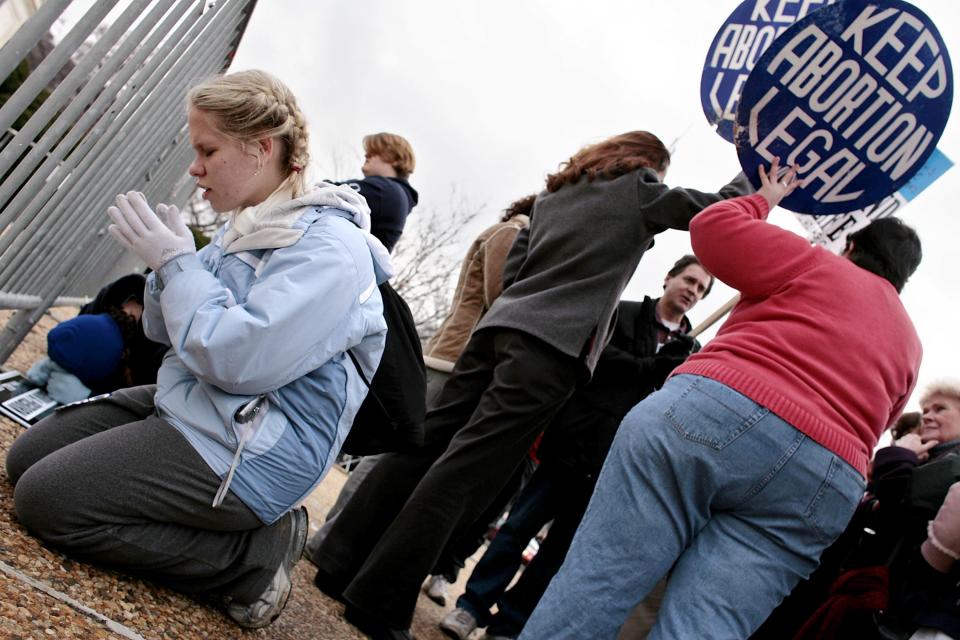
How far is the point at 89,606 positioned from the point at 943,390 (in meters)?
3.08

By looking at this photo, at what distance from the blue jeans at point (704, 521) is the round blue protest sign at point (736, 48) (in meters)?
1.55

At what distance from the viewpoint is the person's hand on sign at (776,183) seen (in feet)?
7.84

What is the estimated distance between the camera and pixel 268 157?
87.9 inches

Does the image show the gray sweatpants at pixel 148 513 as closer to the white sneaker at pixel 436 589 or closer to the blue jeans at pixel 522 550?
the blue jeans at pixel 522 550

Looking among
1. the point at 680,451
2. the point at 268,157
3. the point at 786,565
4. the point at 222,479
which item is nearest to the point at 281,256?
the point at 268,157

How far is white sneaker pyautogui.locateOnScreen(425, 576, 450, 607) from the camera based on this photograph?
411 centimetres

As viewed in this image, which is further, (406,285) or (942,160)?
(406,285)

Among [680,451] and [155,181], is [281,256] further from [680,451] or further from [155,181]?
[155,181]

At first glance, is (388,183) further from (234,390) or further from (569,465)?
(234,390)

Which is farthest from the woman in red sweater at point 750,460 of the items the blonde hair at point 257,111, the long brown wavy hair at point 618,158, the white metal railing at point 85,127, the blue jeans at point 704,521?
the white metal railing at point 85,127

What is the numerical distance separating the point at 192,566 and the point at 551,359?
4.57ft

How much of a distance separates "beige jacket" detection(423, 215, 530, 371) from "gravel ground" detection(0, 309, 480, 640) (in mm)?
1344

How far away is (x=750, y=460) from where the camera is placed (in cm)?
190

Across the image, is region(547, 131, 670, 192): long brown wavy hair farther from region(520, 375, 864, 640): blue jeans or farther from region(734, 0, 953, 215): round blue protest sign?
region(520, 375, 864, 640): blue jeans
